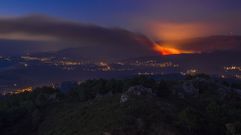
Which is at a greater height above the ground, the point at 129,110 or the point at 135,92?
the point at 135,92

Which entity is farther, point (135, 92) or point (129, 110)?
point (135, 92)

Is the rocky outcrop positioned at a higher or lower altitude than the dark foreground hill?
higher

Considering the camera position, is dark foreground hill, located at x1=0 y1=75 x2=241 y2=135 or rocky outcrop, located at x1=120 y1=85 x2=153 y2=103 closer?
dark foreground hill, located at x1=0 y1=75 x2=241 y2=135

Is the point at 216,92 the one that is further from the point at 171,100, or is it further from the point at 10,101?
the point at 10,101

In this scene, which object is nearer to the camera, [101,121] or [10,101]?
[101,121]

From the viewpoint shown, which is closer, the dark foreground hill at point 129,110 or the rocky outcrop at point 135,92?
the dark foreground hill at point 129,110

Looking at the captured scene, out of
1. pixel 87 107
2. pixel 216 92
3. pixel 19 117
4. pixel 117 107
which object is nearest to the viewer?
pixel 117 107

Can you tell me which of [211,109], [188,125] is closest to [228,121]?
[211,109]

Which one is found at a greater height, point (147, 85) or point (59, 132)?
point (147, 85)
